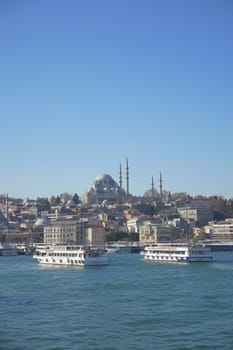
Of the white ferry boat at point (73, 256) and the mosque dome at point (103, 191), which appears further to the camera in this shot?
the mosque dome at point (103, 191)

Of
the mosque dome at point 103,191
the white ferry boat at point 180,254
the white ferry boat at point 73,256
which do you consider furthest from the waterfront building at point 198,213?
the white ferry boat at point 73,256

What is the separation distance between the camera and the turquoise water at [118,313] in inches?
291

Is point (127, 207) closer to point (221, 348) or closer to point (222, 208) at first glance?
point (222, 208)

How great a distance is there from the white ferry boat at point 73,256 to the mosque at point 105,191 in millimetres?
37766

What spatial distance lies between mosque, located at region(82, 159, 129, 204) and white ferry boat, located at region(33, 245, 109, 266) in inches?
1487

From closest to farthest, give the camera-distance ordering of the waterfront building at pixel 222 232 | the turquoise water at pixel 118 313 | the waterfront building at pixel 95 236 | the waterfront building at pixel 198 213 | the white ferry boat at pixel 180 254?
the turquoise water at pixel 118 313
the white ferry boat at pixel 180 254
the waterfront building at pixel 95 236
the waterfront building at pixel 222 232
the waterfront building at pixel 198 213

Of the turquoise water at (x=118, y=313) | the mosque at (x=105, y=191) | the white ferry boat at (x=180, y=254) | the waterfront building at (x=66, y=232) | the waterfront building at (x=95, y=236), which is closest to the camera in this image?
the turquoise water at (x=118, y=313)

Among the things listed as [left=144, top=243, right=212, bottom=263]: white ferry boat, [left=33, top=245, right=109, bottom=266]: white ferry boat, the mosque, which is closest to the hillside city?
the mosque

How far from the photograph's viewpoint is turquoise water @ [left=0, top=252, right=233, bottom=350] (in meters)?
7.40

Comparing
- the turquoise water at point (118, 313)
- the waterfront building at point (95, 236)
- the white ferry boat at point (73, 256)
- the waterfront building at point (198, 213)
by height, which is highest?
the waterfront building at point (198, 213)

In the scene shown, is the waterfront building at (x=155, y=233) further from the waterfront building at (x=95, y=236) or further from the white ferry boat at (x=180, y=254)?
the white ferry boat at (x=180, y=254)

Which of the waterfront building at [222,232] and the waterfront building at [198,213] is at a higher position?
the waterfront building at [198,213]

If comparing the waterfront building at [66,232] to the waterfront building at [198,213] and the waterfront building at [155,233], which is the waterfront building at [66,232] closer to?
the waterfront building at [155,233]

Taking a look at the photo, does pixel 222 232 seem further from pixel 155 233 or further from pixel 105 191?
pixel 105 191
